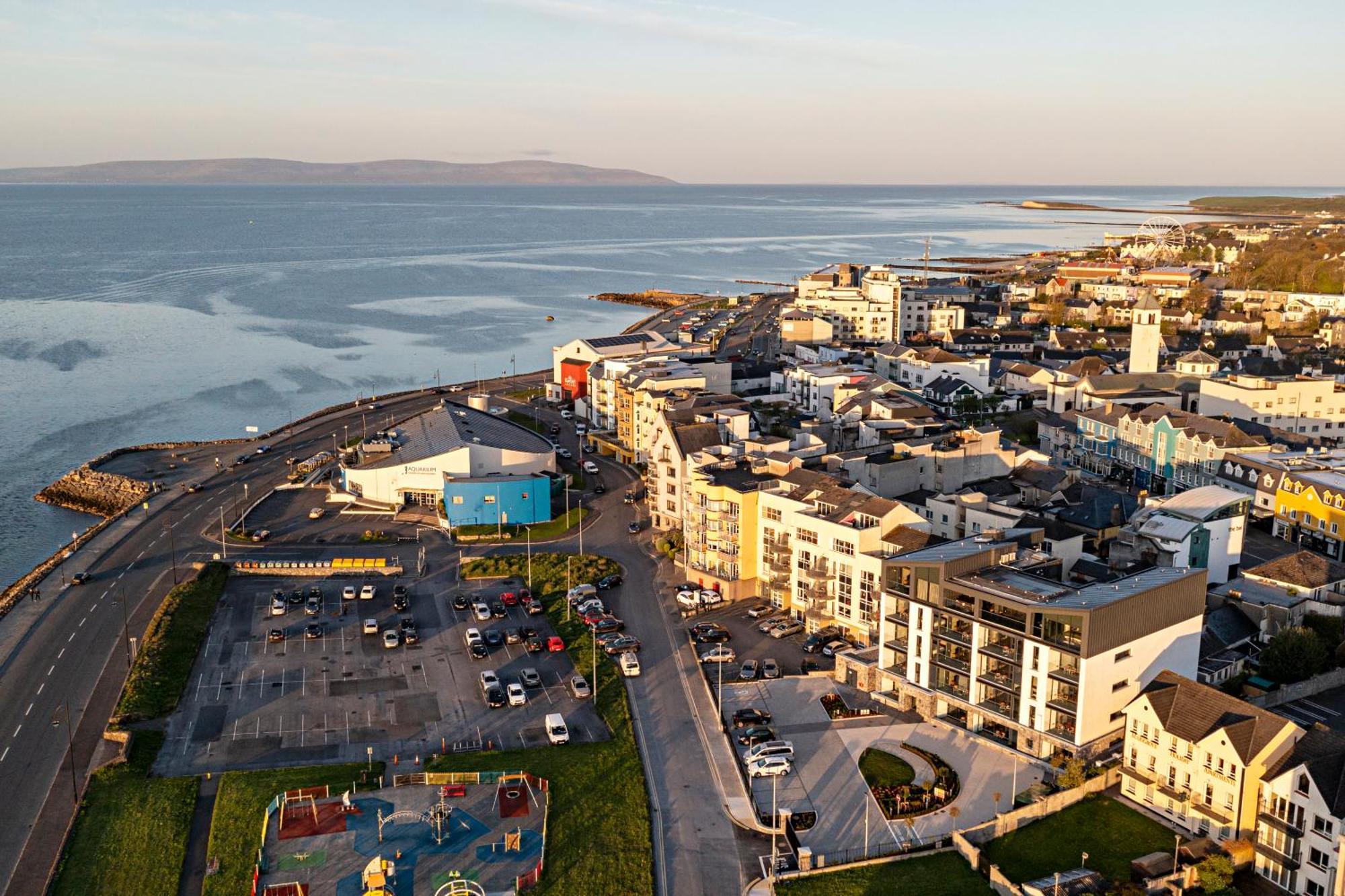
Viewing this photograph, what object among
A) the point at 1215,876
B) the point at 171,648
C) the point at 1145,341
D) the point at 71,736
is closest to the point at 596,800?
the point at 1215,876

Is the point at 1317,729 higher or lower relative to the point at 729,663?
higher

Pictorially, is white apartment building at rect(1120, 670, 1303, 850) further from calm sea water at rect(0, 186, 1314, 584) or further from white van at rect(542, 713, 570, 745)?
calm sea water at rect(0, 186, 1314, 584)

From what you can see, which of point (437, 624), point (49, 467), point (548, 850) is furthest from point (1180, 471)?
point (49, 467)

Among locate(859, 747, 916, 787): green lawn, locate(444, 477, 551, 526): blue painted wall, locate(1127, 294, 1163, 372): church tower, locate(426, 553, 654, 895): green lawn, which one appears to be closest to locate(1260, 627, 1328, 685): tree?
locate(859, 747, 916, 787): green lawn

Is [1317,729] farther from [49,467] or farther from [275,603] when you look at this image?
[49,467]

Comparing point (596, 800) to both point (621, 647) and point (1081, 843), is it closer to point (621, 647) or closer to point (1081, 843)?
point (621, 647)
